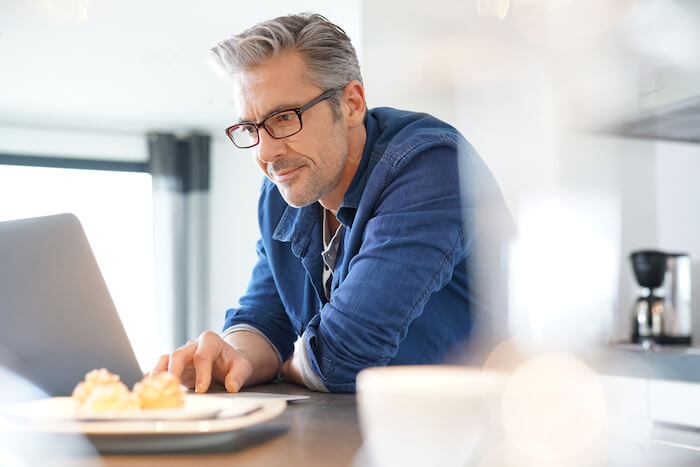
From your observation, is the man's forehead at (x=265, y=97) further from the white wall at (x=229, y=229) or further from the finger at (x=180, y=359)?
the white wall at (x=229, y=229)

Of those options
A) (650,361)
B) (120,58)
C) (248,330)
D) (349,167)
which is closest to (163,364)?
(248,330)

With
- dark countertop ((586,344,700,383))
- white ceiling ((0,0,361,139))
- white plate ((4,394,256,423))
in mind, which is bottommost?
dark countertop ((586,344,700,383))

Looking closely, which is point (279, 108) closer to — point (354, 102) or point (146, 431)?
point (354, 102)

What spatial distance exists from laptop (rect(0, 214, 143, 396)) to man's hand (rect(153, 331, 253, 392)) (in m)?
0.15

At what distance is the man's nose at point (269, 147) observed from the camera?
126 cm

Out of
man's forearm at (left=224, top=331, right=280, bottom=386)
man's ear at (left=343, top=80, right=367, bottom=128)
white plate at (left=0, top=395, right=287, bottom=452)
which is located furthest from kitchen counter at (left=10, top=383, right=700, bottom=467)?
man's ear at (left=343, top=80, right=367, bottom=128)

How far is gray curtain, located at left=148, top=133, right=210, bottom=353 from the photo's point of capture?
20.6ft

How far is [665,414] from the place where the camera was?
2.04 meters

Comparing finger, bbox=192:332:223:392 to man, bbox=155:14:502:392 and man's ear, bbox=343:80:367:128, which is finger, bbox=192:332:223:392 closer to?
man, bbox=155:14:502:392

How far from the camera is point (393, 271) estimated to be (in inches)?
38.3

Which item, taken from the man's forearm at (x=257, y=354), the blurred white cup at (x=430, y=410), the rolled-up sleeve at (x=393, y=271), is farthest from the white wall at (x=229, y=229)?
the blurred white cup at (x=430, y=410)

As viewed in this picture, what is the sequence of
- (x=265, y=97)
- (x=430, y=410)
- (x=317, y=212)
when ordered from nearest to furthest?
(x=430, y=410) → (x=265, y=97) → (x=317, y=212)

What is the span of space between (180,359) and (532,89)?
1983 millimetres

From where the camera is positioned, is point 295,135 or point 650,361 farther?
point 650,361
